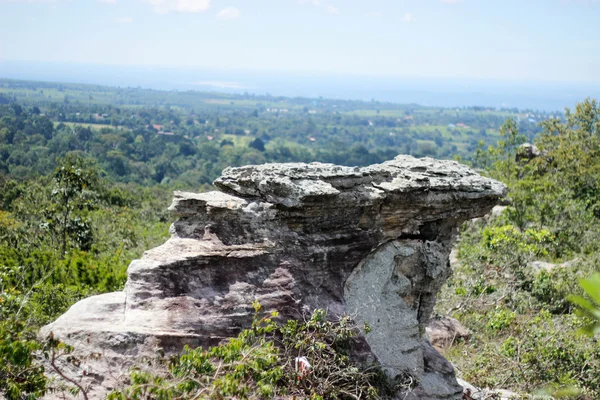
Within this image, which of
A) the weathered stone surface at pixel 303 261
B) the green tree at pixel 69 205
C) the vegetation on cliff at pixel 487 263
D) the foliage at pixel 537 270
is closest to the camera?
the weathered stone surface at pixel 303 261

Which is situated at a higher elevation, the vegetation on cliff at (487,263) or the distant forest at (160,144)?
the vegetation on cliff at (487,263)

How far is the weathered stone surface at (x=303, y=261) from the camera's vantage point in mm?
7840

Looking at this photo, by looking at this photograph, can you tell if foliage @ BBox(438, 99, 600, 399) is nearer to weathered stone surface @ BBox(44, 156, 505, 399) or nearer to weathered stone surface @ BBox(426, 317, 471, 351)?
weathered stone surface @ BBox(426, 317, 471, 351)

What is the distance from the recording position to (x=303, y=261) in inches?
343

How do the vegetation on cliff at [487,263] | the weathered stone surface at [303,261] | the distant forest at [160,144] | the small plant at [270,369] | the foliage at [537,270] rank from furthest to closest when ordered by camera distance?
the distant forest at [160,144] → the foliage at [537,270] → the vegetation on cliff at [487,263] → the weathered stone surface at [303,261] → the small plant at [270,369]

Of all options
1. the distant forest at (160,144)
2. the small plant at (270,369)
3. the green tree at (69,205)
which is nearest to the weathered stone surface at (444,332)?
the small plant at (270,369)

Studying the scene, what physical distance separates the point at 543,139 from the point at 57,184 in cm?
2565

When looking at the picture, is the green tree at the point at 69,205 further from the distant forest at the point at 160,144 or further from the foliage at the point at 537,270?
the distant forest at the point at 160,144

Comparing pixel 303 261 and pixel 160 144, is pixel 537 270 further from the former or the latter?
pixel 160 144

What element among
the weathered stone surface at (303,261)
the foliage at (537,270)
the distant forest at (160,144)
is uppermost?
the weathered stone surface at (303,261)


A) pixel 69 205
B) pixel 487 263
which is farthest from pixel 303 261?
pixel 69 205

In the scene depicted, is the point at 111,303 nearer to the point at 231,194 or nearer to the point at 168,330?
the point at 168,330

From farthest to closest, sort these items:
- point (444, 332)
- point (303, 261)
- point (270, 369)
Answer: point (444, 332) < point (303, 261) < point (270, 369)

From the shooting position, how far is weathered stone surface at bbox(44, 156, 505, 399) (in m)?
7.84
